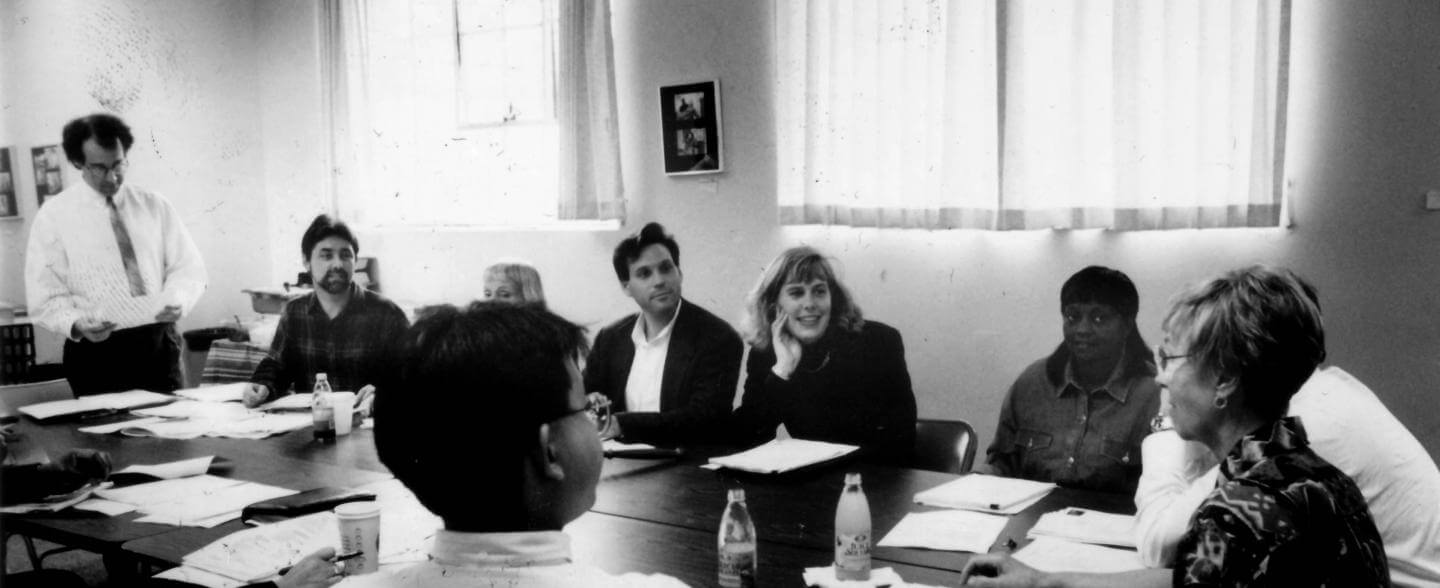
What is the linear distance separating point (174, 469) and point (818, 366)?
1887mm

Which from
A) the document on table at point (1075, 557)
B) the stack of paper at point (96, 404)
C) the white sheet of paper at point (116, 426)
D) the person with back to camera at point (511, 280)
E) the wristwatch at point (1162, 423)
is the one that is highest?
the person with back to camera at point (511, 280)

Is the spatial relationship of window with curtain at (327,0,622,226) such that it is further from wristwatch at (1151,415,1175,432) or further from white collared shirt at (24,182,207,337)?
wristwatch at (1151,415,1175,432)

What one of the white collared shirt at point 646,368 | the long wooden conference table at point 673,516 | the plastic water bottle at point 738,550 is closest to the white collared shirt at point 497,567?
the plastic water bottle at point 738,550

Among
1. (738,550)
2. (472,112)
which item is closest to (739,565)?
(738,550)

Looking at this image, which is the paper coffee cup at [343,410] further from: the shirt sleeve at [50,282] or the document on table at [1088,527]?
the document on table at [1088,527]

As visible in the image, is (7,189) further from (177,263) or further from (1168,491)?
(1168,491)

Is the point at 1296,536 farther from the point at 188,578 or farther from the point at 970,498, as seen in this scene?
the point at 188,578

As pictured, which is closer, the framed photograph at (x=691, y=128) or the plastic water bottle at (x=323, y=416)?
the plastic water bottle at (x=323, y=416)

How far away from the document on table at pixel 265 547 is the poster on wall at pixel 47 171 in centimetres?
387

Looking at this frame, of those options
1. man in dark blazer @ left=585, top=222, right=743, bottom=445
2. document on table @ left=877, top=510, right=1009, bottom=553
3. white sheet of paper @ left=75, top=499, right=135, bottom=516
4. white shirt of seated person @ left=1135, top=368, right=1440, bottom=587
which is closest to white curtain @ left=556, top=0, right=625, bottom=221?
man in dark blazer @ left=585, top=222, right=743, bottom=445

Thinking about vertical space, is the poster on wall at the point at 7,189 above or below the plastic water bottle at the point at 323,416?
above

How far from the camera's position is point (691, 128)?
4.95 m

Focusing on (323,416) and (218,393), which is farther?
(218,393)

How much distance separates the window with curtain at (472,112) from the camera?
5285 mm
